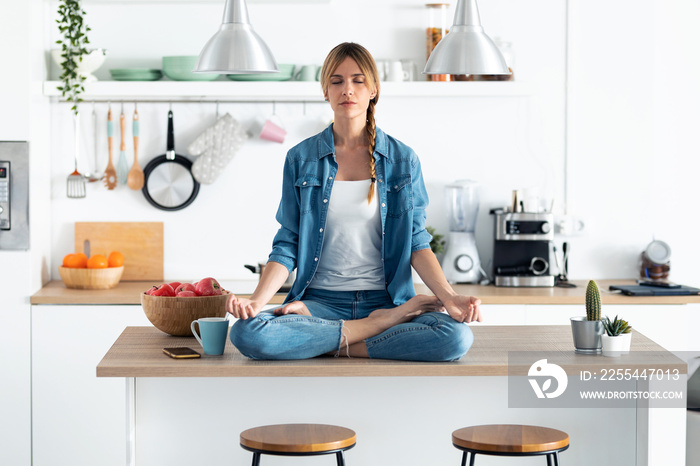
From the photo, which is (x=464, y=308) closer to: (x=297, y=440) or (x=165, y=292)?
(x=297, y=440)

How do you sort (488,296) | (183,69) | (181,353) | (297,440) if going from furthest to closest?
(183,69)
(488,296)
(181,353)
(297,440)

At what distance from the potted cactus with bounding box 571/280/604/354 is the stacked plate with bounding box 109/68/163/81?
2411 mm

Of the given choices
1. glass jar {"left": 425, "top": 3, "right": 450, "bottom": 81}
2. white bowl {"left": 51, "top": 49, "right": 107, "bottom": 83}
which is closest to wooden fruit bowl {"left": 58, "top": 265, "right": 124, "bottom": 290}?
white bowl {"left": 51, "top": 49, "right": 107, "bottom": 83}

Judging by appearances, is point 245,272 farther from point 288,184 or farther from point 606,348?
point 606,348

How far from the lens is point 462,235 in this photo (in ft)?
12.8

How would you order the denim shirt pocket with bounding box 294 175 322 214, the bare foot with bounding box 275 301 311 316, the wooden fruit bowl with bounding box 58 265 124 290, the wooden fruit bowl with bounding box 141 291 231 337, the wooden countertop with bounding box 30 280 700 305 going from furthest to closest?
the wooden fruit bowl with bounding box 58 265 124 290, the wooden countertop with bounding box 30 280 700 305, the denim shirt pocket with bounding box 294 175 322 214, the wooden fruit bowl with bounding box 141 291 231 337, the bare foot with bounding box 275 301 311 316

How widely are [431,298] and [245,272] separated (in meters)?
2.01

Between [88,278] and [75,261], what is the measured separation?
114mm

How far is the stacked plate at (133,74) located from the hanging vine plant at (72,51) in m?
0.14

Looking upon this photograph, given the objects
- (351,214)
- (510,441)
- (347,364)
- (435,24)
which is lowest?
(510,441)

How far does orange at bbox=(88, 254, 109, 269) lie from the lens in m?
3.67

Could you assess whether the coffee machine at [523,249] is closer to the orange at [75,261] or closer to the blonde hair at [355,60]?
the blonde hair at [355,60]

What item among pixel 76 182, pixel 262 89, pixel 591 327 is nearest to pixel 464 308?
pixel 591 327

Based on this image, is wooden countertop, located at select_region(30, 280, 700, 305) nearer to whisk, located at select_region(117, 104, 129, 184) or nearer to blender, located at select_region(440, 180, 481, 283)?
blender, located at select_region(440, 180, 481, 283)
